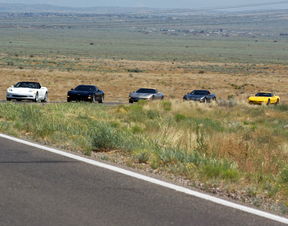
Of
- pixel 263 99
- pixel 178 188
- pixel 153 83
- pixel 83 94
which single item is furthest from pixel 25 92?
pixel 153 83

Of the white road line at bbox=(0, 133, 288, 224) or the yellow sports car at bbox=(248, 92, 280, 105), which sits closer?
the white road line at bbox=(0, 133, 288, 224)

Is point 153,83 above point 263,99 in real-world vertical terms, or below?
below

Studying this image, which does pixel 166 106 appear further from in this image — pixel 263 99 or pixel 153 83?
pixel 153 83

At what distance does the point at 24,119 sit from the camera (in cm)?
1842

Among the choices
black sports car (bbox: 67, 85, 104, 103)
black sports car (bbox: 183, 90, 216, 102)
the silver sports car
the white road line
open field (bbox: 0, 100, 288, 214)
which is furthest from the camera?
black sports car (bbox: 183, 90, 216, 102)

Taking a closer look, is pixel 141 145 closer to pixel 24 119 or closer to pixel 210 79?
pixel 24 119

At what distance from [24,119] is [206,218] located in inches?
448

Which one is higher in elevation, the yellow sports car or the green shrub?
the green shrub

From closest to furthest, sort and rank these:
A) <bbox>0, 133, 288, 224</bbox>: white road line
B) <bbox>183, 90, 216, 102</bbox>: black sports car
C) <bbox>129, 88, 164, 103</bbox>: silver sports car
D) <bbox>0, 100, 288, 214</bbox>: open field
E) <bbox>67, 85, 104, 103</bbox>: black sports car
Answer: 1. <bbox>0, 133, 288, 224</bbox>: white road line
2. <bbox>0, 100, 288, 214</bbox>: open field
3. <bbox>67, 85, 104, 103</bbox>: black sports car
4. <bbox>129, 88, 164, 103</bbox>: silver sports car
5. <bbox>183, 90, 216, 102</bbox>: black sports car

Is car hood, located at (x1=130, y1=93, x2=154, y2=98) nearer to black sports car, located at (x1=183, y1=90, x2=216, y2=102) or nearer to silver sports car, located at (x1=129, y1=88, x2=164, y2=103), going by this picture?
silver sports car, located at (x1=129, y1=88, x2=164, y2=103)

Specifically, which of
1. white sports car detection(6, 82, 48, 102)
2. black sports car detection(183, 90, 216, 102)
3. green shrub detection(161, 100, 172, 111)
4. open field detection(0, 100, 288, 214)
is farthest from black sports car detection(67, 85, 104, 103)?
open field detection(0, 100, 288, 214)

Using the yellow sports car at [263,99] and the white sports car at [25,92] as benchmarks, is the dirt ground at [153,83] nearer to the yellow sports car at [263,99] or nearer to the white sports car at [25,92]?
the yellow sports car at [263,99]

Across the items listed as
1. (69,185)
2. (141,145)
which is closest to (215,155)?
(141,145)

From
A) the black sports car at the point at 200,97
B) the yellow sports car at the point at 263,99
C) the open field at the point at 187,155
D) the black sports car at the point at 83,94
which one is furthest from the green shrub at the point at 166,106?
the yellow sports car at the point at 263,99
